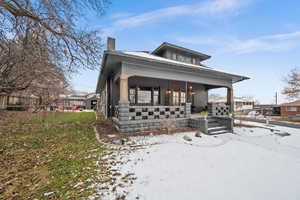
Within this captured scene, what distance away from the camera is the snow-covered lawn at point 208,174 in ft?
6.16

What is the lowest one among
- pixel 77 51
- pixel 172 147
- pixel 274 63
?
pixel 172 147

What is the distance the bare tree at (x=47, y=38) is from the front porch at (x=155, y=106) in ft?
6.33

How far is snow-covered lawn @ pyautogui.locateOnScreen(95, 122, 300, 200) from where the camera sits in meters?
1.88

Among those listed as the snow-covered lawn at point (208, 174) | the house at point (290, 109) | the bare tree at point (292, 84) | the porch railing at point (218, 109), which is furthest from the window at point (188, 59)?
the house at point (290, 109)

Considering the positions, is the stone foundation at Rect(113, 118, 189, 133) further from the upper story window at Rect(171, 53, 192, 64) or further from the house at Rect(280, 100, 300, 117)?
the house at Rect(280, 100, 300, 117)

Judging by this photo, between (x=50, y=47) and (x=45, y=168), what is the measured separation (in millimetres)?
4437

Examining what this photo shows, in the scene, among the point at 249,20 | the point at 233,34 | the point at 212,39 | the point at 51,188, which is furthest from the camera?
the point at 212,39

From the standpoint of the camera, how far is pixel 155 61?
5.67 meters

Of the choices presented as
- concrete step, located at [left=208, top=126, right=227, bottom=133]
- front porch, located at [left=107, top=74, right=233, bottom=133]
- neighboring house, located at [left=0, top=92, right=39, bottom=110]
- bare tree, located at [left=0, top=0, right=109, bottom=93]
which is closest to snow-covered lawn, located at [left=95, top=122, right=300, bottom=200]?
front porch, located at [left=107, top=74, right=233, bottom=133]

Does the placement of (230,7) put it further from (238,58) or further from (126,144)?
(126,144)

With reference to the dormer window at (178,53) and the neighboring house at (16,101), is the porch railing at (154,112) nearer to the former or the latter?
the dormer window at (178,53)

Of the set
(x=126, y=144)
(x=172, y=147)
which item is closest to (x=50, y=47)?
(x=126, y=144)

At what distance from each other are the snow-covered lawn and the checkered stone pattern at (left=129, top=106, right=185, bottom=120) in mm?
2116

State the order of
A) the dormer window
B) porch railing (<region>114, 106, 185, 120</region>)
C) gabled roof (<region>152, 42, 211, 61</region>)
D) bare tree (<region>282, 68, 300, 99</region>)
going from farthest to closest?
1. bare tree (<region>282, 68, 300, 99</region>)
2. the dormer window
3. gabled roof (<region>152, 42, 211, 61</region>)
4. porch railing (<region>114, 106, 185, 120</region>)
